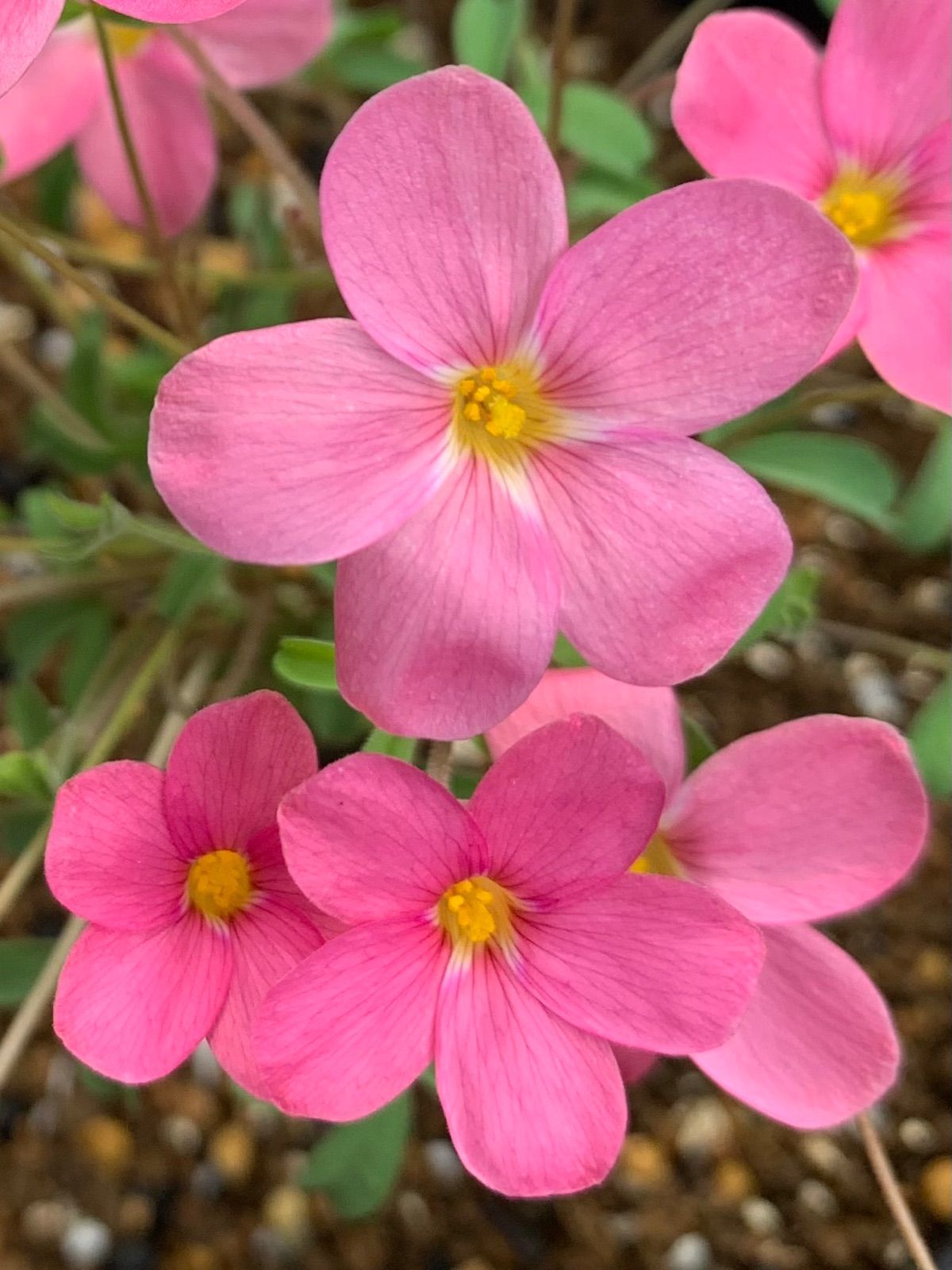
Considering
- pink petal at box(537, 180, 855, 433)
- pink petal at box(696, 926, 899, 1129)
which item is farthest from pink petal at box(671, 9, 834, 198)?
pink petal at box(696, 926, 899, 1129)

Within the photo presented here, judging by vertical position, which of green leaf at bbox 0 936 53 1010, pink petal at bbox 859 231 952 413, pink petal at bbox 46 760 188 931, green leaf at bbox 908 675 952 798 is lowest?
green leaf at bbox 0 936 53 1010

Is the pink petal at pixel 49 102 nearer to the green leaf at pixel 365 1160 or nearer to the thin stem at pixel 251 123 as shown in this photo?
the thin stem at pixel 251 123

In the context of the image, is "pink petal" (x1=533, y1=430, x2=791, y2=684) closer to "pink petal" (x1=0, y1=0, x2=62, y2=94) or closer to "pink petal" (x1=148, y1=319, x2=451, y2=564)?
"pink petal" (x1=148, y1=319, x2=451, y2=564)

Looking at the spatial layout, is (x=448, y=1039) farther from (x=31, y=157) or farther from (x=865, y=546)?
(x=865, y=546)

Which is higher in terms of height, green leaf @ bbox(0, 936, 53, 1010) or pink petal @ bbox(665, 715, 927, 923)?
pink petal @ bbox(665, 715, 927, 923)

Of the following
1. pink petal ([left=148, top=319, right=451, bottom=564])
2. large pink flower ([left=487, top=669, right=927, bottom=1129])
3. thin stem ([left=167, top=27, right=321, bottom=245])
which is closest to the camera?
pink petal ([left=148, top=319, right=451, bottom=564])

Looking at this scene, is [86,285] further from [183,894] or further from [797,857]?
[797,857]

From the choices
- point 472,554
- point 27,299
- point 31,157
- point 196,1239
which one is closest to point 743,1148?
point 196,1239
